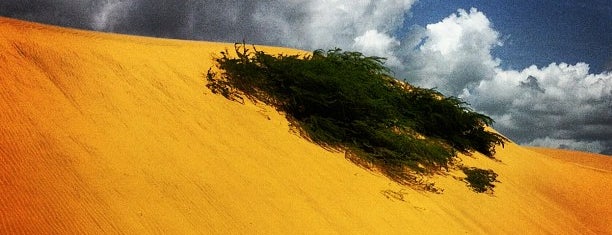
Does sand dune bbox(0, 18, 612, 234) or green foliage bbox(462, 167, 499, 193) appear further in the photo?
green foliage bbox(462, 167, 499, 193)

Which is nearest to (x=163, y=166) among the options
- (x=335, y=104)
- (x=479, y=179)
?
(x=335, y=104)

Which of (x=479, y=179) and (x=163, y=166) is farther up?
(x=479, y=179)

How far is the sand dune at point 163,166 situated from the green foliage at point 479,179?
0.52 meters

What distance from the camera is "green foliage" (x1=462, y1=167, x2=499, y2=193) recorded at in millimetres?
10714

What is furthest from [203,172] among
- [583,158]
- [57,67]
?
[583,158]

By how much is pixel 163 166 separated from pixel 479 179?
788cm

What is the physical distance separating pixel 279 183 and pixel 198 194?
141cm

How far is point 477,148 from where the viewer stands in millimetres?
15133

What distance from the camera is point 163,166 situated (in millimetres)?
5609

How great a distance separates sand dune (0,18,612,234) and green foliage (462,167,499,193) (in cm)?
52

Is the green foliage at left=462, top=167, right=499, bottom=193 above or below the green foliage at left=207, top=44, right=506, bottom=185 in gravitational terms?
below

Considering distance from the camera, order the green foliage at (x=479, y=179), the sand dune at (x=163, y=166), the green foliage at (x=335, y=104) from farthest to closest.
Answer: the green foliage at (x=479, y=179)
the green foliage at (x=335, y=104)
the sand dune at (x=163, y=166)

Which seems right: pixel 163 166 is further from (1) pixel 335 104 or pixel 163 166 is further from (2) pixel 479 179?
(2) pixel 479 179

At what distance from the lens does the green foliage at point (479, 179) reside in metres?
10.7
